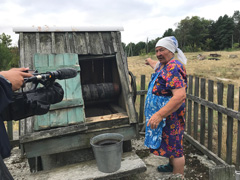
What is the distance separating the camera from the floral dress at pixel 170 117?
7.48 ft

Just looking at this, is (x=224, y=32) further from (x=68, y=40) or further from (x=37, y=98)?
(x=37, y=98)

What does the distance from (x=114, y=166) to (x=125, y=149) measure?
1.00 meters

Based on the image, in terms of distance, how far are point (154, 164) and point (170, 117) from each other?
1.40 metres

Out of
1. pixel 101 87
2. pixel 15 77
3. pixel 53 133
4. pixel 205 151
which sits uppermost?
pixel 15 77

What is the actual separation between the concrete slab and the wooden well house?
0.29 meters

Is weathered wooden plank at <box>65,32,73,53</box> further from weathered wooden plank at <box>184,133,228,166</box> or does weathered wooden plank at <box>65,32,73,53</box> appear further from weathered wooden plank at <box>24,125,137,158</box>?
weathered wooden plank at <box>184,133,228,166</box>

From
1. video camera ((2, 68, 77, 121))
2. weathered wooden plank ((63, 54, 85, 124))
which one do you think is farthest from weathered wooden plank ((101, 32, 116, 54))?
video camera ((2, 68, 77, 121))

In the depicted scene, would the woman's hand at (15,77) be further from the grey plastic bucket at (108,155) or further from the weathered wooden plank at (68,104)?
the weathered wooden plank at (68,104)

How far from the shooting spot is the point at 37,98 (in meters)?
1.75

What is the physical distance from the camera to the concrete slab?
8.25 feet

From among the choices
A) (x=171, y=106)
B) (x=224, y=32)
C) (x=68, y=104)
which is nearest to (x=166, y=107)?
(x=171, y=106)

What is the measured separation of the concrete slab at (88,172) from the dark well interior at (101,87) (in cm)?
142

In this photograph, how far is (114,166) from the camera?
2.53 m

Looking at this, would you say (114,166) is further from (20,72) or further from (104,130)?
(20,72)
